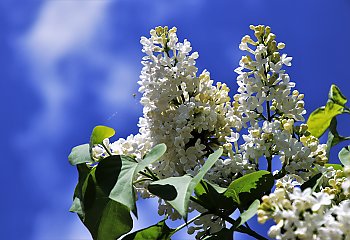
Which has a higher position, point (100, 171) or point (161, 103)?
point (161, 103)

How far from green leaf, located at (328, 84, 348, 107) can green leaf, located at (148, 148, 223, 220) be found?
386mm

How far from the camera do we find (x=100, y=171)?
860 millimetres

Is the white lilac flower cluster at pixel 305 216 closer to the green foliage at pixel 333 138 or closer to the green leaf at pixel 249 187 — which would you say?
the green leaf at pixel 249 187

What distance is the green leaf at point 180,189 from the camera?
758 millimetres

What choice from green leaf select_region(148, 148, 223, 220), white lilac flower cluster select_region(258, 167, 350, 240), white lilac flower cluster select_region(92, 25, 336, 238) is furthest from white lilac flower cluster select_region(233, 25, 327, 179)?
white lilac flower cluster select_region(258, 167, 350, 240)

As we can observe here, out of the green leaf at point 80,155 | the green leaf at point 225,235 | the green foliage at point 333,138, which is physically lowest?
the green leaf at point 225,235

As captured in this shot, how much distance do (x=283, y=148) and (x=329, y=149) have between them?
21 cm

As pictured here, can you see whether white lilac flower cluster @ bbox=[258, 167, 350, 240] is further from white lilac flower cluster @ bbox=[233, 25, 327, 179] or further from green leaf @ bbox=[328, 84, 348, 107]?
green leaf @ bbox=[328, 84, 348, 107]

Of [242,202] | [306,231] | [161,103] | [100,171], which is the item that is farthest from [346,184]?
[161,103]

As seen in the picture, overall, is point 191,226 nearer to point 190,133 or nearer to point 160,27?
point 190,133

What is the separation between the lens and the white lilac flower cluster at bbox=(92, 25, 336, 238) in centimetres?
94

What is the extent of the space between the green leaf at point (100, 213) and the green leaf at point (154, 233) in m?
0.02

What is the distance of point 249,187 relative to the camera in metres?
0.85

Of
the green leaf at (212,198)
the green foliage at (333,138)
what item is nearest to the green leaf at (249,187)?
the green leaf at (212,198)
